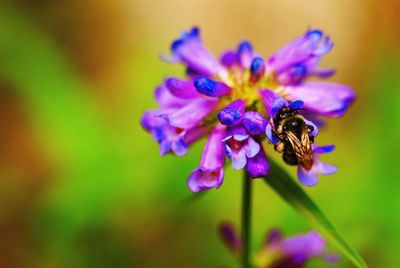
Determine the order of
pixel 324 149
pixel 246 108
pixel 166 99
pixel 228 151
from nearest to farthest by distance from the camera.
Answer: pixel 228 151 < pixel 324 149 < pixel 246 108 < pixel 166 99

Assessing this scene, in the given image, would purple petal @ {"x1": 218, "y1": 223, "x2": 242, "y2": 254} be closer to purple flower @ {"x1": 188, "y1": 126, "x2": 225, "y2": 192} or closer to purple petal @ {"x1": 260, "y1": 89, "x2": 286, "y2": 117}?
purple flower @ {"x1": 188, "y1": 126, "x2": 225, "y2": 192}

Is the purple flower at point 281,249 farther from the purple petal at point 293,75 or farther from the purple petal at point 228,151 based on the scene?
the purple petal at point 228,151

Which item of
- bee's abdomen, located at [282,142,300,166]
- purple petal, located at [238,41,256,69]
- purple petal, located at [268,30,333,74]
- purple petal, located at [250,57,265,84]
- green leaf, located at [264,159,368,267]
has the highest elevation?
purple petal, located at [238,41,256,69]

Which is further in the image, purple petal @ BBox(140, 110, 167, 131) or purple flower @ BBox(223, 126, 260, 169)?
purple petal @ BBox(140, 110, 167, 131)

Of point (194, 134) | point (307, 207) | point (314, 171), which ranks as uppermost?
point (194, 134)

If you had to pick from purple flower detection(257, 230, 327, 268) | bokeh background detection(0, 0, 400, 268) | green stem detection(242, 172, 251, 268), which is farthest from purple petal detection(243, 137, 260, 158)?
bokeh background detection(0, 0, 400, 268)

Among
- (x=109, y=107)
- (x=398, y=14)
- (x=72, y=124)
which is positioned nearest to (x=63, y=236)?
(x=72, y=124)

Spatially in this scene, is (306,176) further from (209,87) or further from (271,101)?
(209,87)

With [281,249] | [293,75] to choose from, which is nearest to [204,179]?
[293,75]
